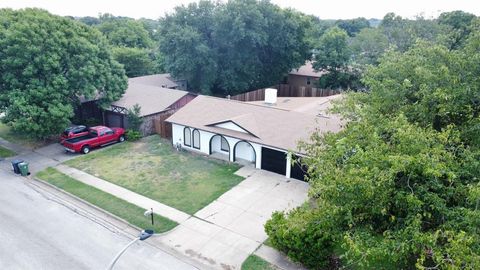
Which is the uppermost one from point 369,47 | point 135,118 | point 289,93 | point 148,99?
point 369,47

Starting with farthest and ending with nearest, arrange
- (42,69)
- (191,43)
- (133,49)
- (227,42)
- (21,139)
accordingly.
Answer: (133,49) → (227,42) → (191,43) → (21,139) → (42,69)

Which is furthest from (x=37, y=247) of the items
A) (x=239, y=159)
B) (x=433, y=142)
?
(x=433, y=142)

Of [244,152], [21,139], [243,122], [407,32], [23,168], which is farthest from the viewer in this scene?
[407,32]

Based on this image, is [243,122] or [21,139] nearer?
[243,122]

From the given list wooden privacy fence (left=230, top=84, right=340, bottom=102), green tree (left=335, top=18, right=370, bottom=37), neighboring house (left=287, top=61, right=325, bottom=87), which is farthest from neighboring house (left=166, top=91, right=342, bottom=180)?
green tree (left=335, top=18, right=370, bottom=37)

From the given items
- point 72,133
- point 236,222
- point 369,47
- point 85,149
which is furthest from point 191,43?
point 236,222

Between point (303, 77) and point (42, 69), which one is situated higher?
point (42, 69)

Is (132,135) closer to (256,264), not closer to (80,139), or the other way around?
(80,139)
